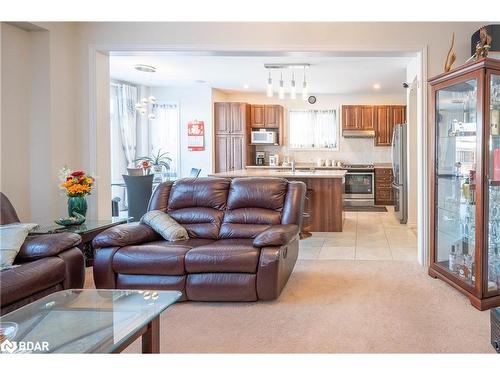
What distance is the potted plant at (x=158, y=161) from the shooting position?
8828 mm

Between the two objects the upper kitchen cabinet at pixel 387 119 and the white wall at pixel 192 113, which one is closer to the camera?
the white wall at pixel 192 113

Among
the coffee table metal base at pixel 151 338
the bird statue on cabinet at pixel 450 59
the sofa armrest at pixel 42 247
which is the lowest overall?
the coffee table metal base at pixel 151 338

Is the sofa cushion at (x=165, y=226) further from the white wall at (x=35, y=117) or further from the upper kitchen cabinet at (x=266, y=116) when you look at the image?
the upper kitchen cabinet at (x=266, y=116)

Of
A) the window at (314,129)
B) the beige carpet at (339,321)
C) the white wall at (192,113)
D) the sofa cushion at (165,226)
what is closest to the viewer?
Answer: the beige carpet at (339,321)

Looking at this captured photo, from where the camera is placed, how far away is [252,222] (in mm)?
3957

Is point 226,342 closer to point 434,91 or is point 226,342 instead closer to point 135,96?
point 434,91

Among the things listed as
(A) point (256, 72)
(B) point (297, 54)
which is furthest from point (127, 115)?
(B) point (297, 54)

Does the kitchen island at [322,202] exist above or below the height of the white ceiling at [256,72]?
below

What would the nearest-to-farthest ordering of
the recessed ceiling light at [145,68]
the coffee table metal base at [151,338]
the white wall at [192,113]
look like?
the coffee table metal base at [151,338]
the recessed ceiling light at [145,68]
the white wall at [192,113]

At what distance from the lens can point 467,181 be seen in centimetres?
356

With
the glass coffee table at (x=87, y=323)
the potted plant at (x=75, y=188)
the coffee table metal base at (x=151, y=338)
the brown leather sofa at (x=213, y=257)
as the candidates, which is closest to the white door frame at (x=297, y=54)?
the potted plant at (x=75, y=188)

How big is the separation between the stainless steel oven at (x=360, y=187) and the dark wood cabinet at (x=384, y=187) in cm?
11
